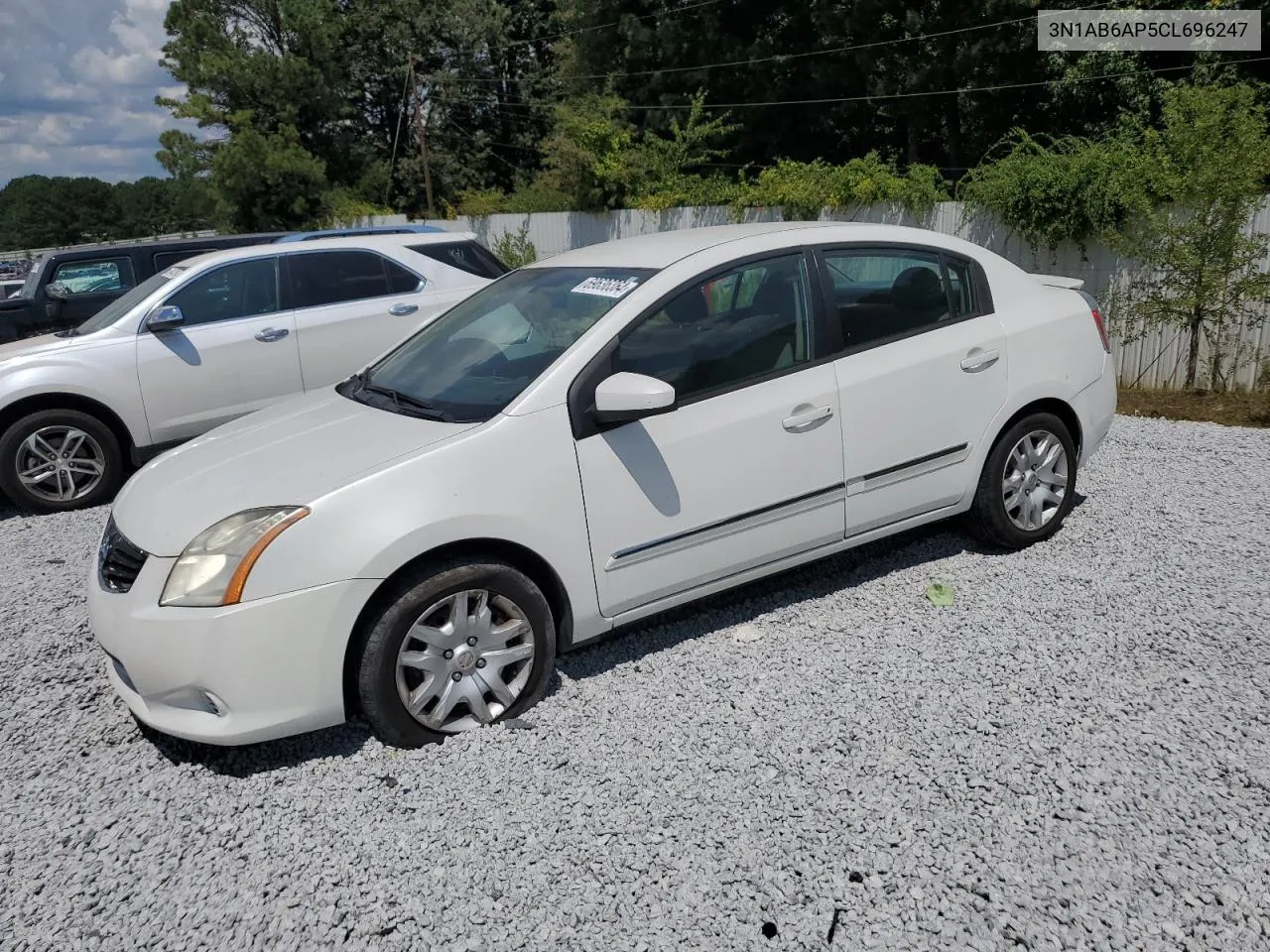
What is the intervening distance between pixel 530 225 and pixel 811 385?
17.6 metres

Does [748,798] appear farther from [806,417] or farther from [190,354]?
[190,354]

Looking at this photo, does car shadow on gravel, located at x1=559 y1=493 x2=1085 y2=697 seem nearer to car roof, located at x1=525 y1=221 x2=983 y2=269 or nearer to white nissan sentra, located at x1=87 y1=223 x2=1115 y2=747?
white nissan sentra, located at x1=87 y1=223 x2=1115 y2=747

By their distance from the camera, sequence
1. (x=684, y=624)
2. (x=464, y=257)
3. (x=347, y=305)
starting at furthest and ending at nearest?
(x=464, y=257) → (x=347, y=305) → (x=684, y=624)

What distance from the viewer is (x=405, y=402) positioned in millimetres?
3848

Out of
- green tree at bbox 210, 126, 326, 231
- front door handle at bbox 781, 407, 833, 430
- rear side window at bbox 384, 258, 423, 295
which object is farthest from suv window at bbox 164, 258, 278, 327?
green tree at bbox 210, 126, 326, 231

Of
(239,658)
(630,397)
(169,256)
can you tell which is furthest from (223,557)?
(169,256)

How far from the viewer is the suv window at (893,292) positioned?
163 inches

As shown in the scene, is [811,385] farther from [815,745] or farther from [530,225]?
[530,225]

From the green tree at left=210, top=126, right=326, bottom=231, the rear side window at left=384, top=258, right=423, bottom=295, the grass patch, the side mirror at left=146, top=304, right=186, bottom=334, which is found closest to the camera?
the side mirror at left=146, top=304, right=186, bottom=334

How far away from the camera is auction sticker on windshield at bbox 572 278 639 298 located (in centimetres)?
379

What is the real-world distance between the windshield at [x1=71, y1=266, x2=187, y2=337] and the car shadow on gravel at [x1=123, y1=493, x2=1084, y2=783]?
4494mm

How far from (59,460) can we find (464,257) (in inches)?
138

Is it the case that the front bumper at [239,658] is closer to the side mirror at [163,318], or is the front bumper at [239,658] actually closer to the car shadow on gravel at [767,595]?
the car shadow on gravel at [767,595]

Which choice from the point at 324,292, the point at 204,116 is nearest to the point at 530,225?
the point at 324,292
